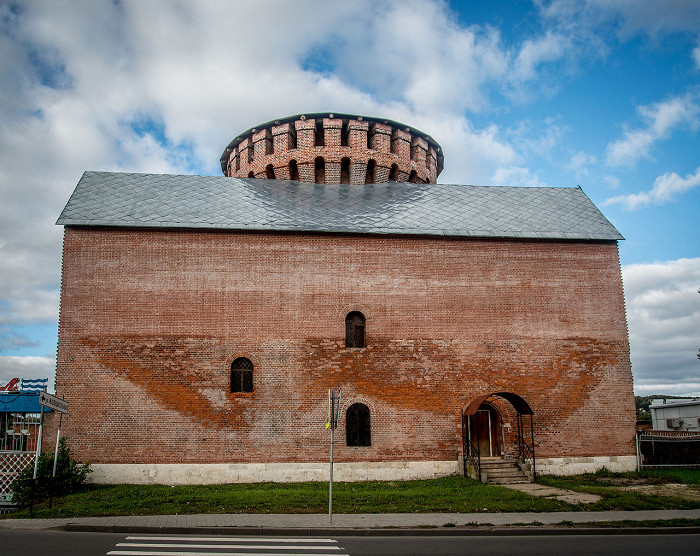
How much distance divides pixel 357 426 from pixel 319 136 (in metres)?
12.2

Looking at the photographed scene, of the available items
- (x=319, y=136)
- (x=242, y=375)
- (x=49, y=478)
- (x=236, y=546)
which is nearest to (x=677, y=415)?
(x=319, y=136)

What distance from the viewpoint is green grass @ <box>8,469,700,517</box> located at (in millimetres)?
12328

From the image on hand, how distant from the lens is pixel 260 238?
18.2m

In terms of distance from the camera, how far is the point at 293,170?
2353 centimetres

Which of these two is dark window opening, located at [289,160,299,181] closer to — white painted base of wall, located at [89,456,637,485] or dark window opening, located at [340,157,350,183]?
dark window opening, located at [340,157,350,183]

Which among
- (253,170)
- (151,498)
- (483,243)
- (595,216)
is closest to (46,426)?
(151,498)

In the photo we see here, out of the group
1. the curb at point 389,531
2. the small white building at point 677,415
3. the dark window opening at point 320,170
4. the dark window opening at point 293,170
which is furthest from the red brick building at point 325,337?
the small white building at point 677,415

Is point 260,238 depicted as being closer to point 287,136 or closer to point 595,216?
point 287,136

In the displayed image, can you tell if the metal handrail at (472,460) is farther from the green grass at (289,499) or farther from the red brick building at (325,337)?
the green grass at (289,499)

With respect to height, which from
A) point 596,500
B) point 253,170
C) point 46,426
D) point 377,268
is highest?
point 253,170

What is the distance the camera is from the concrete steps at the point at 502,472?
52.3 ft

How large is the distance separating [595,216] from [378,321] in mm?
8865

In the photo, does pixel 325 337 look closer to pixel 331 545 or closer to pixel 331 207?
pixel 331 207

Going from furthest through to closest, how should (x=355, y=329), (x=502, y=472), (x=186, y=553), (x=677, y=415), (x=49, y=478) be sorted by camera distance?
(x=677, y=415), (x=355, y=329), (x=502, y=472), (x=49, y=478), (x=186, y=553)
